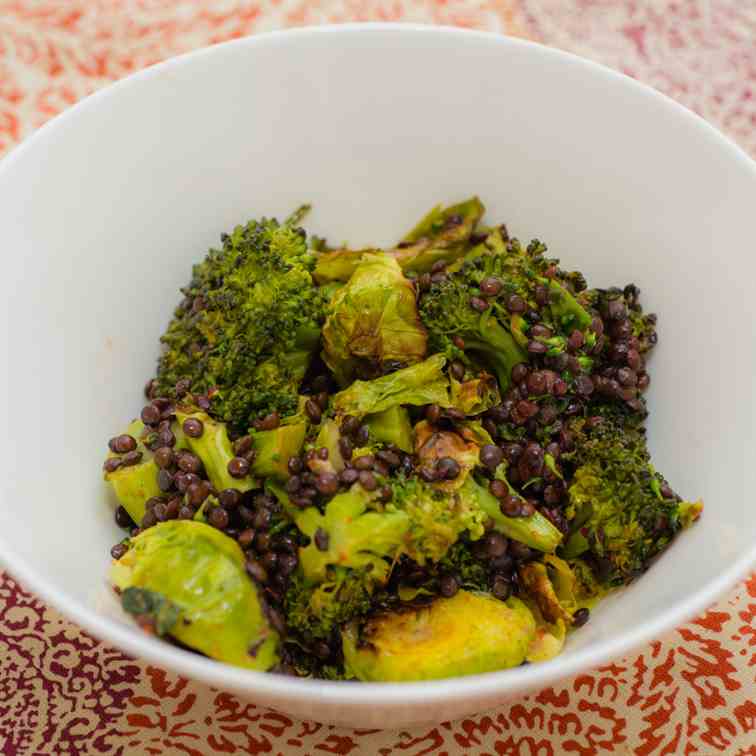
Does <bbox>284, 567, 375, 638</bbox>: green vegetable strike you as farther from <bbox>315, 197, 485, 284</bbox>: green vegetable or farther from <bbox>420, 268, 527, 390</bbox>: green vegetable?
<bbox>315, 197, 485, 284</bbox>: green vegetable

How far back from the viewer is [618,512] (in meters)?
1.57

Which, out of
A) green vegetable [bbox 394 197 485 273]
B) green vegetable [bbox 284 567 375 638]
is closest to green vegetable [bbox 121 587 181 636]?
green vegetable [bbox 284 567 375 638]

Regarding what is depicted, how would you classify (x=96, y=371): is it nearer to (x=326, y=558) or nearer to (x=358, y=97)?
(x=326, y=558)

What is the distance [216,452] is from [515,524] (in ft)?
1.95

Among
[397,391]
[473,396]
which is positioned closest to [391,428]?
[397,391]

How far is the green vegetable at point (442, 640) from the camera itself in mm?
1348

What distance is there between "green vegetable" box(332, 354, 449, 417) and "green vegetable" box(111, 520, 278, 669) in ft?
1.19

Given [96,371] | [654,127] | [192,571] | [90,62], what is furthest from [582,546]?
[90,62]

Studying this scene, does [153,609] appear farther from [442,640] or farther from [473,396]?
[473,396]

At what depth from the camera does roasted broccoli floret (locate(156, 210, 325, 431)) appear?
1721 millimetres

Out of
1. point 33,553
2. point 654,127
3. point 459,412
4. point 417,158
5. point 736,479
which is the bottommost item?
point 33,553

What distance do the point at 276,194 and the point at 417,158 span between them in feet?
1.27

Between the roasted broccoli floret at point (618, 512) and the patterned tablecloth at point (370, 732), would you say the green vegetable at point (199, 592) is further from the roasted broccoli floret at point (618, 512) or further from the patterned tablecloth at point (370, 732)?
the roasted broccoli floret at point (618, 512)

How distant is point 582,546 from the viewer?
1.62m
